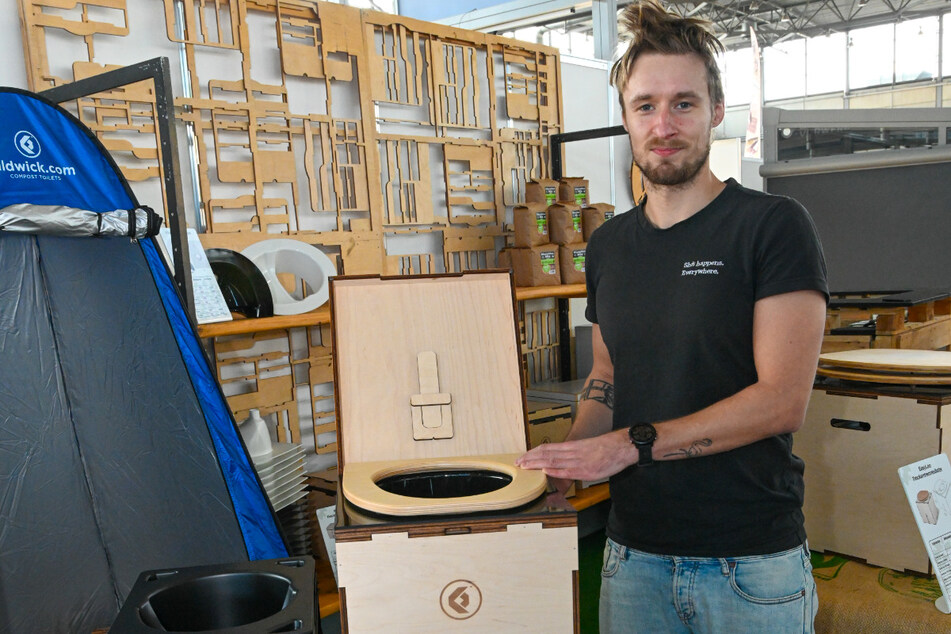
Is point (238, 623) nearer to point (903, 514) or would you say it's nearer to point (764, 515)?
point (764, 515)

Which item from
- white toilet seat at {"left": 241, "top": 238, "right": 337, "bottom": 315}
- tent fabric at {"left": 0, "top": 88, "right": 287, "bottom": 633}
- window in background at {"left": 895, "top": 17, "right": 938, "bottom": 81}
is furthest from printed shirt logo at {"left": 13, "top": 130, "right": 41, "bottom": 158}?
window in background at {"left": 895, "top": 17, "right": 938, "bottom": 81}

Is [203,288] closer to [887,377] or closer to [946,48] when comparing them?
[887,377]

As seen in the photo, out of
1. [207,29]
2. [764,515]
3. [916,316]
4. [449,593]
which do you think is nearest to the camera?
[449,593]

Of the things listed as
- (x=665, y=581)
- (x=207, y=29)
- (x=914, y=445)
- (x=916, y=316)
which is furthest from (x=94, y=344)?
(x=916, y=316)

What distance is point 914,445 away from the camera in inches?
67.2

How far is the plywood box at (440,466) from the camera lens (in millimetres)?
932

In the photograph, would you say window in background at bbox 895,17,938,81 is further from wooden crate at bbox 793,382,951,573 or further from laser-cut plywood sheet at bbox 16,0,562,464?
wooden crate at bbox 793,382,951,573

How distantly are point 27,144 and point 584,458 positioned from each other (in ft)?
4.74

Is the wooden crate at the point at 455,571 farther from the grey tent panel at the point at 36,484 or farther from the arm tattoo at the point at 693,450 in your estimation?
the grey tent panel at the point at 36,484

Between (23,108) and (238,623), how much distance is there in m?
1.32

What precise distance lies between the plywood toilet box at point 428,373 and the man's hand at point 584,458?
0.25 feet

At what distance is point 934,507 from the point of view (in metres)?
1.61

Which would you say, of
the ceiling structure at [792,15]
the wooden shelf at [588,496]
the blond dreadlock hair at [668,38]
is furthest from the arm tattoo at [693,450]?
the ceiling structure at [792,15]

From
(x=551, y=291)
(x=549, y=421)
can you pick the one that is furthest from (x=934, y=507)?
(x=551, y=291)
